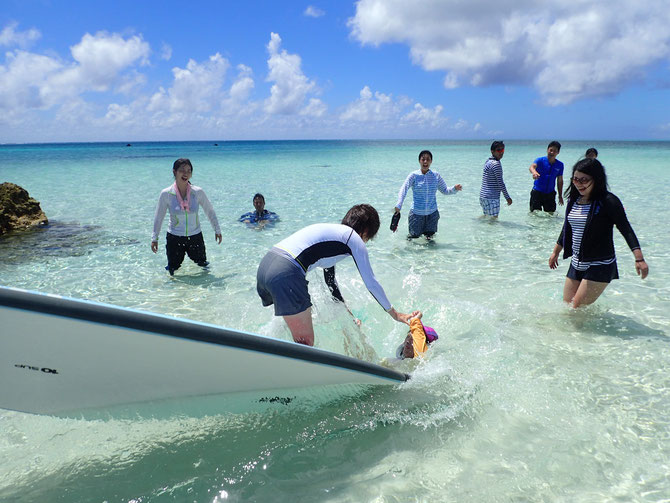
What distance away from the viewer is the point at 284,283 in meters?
3.48

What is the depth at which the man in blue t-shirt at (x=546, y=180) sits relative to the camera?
10688mm

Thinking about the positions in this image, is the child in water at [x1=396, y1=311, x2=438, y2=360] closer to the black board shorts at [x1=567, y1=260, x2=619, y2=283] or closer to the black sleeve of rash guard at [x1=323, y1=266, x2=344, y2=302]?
the black sleeve of rash guard at [x1=323, y1=266, x2=344, y2=302]

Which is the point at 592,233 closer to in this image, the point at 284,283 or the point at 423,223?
the point at 284,283

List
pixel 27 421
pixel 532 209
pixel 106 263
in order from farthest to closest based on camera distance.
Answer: pixel 532 209 → pixel 106 263 → pixel 27 421

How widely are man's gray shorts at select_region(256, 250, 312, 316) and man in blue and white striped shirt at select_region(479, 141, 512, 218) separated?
7754 mm

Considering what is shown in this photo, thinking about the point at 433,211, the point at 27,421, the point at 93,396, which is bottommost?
the point at 27,421

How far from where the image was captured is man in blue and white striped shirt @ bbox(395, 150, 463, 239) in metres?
8.63

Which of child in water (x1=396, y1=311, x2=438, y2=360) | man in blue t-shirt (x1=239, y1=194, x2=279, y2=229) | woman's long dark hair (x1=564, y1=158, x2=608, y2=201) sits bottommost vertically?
child in water (x1=396, y1=311, x2=438, y2=360)

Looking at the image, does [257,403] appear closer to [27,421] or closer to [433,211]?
[27,421]

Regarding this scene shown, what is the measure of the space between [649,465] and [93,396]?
12.9 ft

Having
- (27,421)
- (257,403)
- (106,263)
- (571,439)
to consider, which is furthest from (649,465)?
(106,263)

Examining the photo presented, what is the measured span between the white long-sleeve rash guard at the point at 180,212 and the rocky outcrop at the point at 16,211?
22.1ft

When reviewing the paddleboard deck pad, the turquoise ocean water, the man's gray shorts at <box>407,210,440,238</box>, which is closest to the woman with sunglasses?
the turquoise ocean water

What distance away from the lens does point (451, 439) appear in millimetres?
3328
